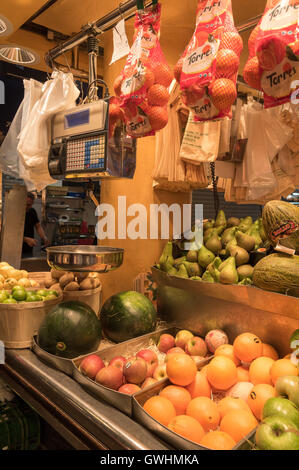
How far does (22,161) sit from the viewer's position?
2688mm

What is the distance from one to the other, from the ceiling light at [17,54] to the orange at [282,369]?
10.9 ft

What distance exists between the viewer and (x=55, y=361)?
1.47 m

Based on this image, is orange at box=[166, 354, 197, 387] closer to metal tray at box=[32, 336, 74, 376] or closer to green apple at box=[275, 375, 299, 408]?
green apple at box=[275, 375, 299, 408]

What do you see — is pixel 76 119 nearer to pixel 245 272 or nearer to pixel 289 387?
pixel 245 272

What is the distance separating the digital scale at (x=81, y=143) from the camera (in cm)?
179

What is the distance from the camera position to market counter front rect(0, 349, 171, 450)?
1049mm

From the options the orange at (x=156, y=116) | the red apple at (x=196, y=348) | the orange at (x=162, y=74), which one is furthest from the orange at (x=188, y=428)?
the orange at (x=162, y=74)

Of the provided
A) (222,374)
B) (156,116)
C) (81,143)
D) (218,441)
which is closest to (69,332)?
(222,374)

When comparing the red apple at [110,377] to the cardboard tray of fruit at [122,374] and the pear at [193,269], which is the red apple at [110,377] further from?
the pear at [193,269]

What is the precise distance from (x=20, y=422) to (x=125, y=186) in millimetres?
1923

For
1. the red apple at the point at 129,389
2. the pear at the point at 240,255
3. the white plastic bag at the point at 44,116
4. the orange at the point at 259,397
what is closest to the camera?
the orange at the point at 259,397

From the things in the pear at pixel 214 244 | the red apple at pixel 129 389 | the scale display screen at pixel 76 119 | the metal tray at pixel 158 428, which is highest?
the scale display screen at pixel 76 119

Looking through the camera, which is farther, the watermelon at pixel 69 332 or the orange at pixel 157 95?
the orange at pixel 157 95

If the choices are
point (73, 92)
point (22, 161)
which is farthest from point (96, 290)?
point (73, 92)
